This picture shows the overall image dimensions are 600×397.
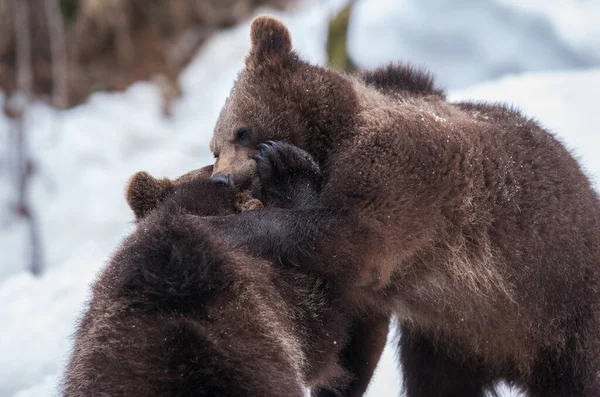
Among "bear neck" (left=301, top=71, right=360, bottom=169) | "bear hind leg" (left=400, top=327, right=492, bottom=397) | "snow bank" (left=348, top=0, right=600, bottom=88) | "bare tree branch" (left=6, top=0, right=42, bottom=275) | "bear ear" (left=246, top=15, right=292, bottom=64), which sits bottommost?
"bear hind leg" (left=400, top=327, right=492, bottom=397)

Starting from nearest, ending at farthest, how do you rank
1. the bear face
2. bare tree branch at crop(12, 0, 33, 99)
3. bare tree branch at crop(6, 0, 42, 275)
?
1. the bear face
2. bare tree branch at crop(6, 0, 42, 275)
3. bare tree branch at crop(12, 0, 33, 99)

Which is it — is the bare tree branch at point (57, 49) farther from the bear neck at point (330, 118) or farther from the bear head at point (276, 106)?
the bear neck at point (330, 118)

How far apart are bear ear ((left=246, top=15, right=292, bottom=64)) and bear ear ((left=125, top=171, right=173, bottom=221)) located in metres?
1.08

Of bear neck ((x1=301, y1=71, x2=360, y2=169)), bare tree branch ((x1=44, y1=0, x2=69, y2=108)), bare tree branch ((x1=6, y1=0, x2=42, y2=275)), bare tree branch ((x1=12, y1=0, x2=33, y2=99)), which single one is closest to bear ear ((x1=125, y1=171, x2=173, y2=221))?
bear neck ((x1=301, y1=71, x2=360, y2=169))

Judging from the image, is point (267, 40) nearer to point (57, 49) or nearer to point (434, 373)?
point (434, 373)

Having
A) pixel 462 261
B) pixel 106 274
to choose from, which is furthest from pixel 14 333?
pixel 462 261

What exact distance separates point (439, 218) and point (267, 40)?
4.72 ft

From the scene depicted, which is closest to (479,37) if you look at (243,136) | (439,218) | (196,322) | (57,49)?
(243,136)

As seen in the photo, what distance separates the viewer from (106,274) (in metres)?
3.62

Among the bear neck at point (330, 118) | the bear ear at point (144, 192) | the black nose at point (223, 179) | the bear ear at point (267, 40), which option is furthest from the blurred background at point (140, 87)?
the bear ear at point (267, 40)

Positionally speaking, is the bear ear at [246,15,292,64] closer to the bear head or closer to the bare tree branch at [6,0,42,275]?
the bear head

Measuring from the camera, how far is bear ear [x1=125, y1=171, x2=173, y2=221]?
14.0ft

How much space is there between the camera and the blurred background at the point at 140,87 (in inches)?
262

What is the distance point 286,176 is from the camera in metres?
4.39
